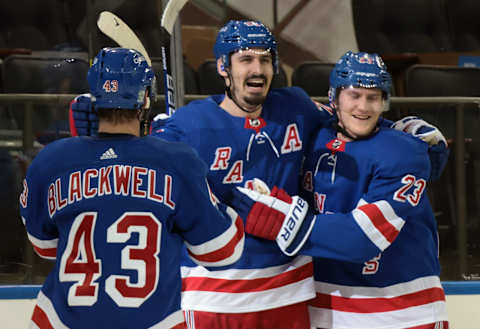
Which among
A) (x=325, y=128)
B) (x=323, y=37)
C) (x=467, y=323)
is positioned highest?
(x=323, y=37)

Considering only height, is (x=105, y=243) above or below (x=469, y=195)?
above

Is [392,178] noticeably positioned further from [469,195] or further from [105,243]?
[469,195]

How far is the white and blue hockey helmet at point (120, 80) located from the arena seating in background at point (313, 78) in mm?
1868

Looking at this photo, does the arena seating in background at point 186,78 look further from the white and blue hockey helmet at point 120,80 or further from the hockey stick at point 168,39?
the white and blue hockey helmet at point 120,80

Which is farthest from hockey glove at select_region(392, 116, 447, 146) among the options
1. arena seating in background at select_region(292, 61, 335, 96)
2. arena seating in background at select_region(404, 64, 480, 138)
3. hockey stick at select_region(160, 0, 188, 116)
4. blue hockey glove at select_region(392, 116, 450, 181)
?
arena seating in background at select_region(404, 64, 480, 138)

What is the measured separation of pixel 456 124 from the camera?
279 cm

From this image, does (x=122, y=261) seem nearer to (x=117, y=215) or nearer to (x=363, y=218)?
(x=117, y=215)

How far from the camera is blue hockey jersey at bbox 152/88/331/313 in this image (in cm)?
185

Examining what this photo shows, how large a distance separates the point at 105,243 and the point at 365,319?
82cm

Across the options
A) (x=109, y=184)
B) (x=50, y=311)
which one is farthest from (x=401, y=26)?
(x=50, y=311)

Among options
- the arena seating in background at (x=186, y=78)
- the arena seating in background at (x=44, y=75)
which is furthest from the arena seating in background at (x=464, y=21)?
the arena seating in background at (x=44, y=75)

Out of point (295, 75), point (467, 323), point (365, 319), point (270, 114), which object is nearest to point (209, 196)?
point (270, 114)

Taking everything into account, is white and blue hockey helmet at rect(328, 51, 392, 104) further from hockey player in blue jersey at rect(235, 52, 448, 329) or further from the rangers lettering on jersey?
the rangers lettering on jersey

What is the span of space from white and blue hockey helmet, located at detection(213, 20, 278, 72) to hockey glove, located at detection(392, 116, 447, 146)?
1.38 ft
